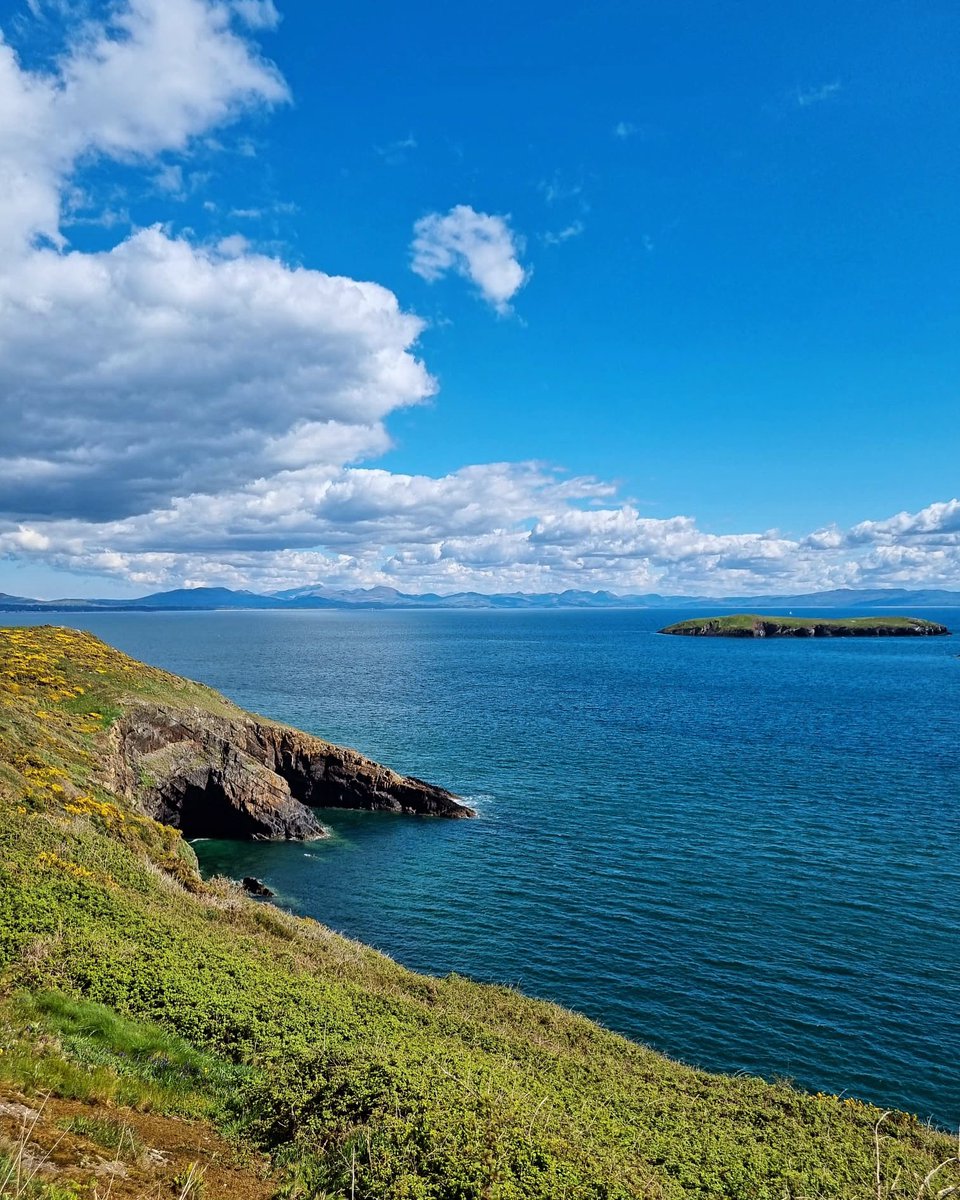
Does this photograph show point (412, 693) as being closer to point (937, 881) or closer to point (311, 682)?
point (311, 682)

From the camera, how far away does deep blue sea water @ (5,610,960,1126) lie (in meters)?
30.4

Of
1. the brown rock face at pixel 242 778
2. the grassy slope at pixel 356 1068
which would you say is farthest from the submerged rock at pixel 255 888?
the grassy slope at pixel 356 1068

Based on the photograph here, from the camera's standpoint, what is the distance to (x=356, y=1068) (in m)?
14.9

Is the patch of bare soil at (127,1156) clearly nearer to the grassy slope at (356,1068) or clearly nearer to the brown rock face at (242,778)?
the grassy slope at (356,1068)

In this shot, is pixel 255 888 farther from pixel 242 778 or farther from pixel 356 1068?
pixel 356 1068

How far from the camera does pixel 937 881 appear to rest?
4350cm

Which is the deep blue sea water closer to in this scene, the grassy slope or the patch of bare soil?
the grassy slope

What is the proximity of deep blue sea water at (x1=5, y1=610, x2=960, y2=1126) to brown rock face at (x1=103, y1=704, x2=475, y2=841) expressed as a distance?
2.67 m

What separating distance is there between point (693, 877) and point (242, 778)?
126 feet

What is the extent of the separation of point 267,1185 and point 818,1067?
25737 millimetres

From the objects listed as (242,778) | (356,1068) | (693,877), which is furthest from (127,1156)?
(242,778)

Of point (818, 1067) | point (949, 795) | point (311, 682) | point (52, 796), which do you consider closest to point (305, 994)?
point (52, 796)

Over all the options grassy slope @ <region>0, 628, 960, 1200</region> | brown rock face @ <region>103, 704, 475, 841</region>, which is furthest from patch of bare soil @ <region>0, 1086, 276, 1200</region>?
brown rock face @ <region>103, 704, 475, 841</region>

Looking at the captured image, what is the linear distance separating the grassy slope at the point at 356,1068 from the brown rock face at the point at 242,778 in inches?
1007
